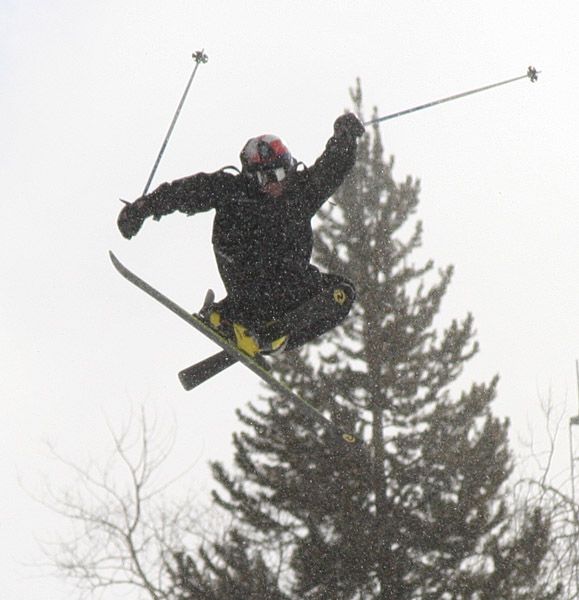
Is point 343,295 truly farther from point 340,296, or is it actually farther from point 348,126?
point 348,126

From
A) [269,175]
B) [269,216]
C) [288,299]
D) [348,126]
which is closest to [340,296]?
[288,299]

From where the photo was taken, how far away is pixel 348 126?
5293 millimetres

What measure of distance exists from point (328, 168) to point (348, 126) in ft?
0.90

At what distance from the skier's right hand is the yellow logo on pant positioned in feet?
4.20

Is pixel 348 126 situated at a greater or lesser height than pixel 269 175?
greater

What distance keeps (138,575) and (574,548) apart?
7.35 metres

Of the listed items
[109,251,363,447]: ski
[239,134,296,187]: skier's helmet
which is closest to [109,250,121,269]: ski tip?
[109,251,363,447]: ski

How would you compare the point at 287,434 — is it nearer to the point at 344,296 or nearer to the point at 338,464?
the point at 338,464

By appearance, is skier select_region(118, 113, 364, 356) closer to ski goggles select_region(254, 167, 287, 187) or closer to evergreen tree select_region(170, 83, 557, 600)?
ski goggles select_region(254, 167, 287, 187)

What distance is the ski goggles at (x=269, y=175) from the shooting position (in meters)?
5.17

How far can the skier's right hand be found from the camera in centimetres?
525

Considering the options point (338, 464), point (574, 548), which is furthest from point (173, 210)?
point (574, 548)

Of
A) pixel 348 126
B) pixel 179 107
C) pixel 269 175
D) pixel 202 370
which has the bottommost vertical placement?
pixel 202 370

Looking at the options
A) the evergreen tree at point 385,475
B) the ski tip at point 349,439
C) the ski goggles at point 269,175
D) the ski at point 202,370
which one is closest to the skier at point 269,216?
the ski goggles at point 269,175
